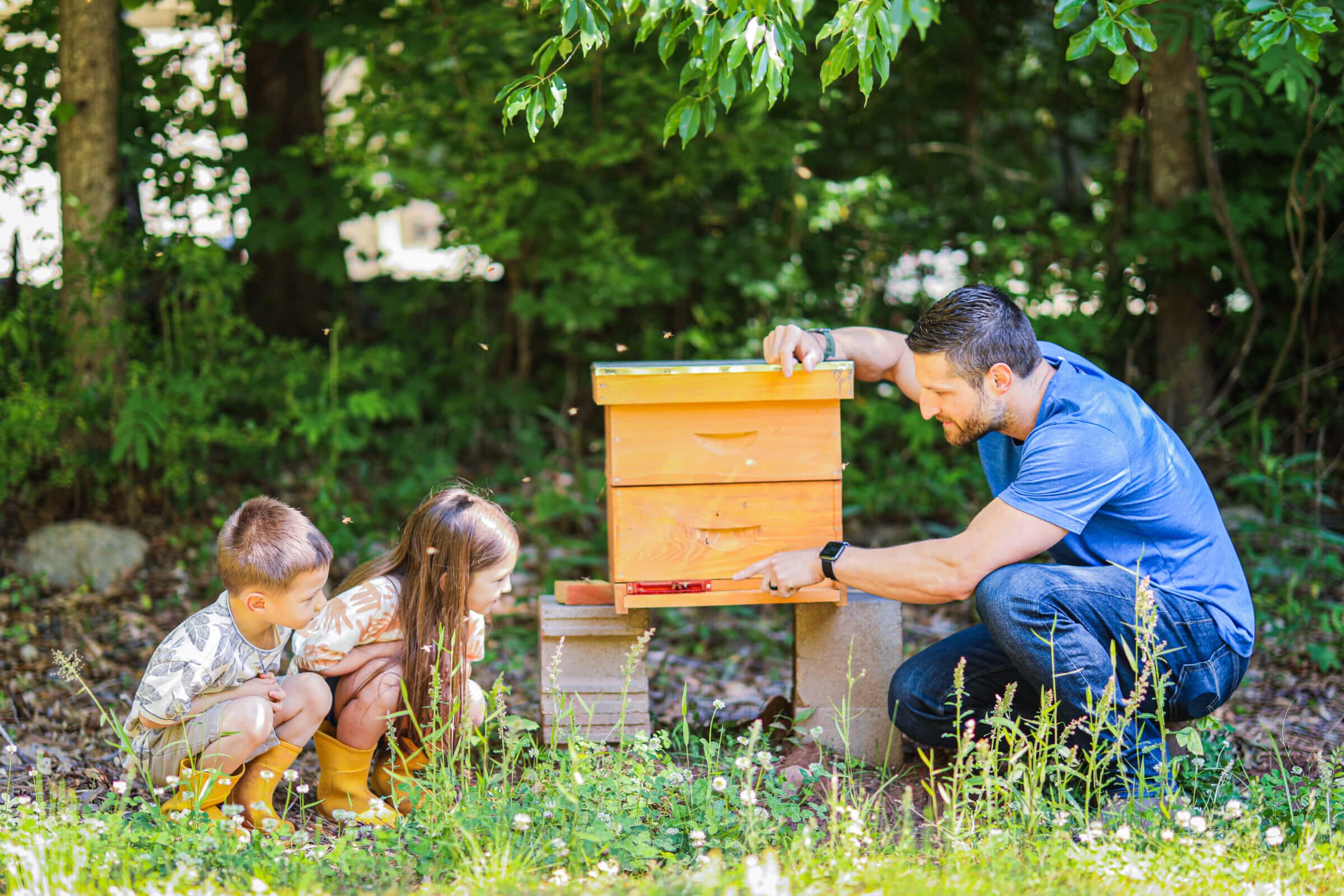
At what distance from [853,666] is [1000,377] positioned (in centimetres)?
96

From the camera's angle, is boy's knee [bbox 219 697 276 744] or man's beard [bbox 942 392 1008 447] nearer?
boy's knee [bbox 219 697 276 744]

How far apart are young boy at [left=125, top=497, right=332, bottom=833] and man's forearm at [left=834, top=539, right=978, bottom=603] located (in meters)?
1.33

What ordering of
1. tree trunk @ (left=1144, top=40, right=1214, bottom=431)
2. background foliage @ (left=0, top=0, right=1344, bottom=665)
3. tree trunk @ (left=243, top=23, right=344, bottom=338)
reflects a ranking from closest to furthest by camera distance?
background foliage @ (left=0, top=0, right=1344, bottom=665), tree trunk @ (left=1144, top=40, right=1214, bottom=431), tree trunk @ (left=243, top=23, right=344, bottom=338)

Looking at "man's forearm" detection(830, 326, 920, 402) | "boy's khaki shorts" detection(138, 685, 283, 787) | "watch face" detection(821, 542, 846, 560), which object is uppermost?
"man's forearm" detection(830, 326, 920, 402)

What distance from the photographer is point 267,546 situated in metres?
2.79

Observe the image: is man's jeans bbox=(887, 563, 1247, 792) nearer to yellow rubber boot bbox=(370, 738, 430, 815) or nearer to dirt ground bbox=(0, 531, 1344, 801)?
dirt ground bbox=(0, 531, 1344, 801)

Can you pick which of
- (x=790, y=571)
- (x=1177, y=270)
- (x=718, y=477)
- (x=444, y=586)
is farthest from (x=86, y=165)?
(x=1177, y=270)

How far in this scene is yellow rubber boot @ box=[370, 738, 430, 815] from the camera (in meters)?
2.83

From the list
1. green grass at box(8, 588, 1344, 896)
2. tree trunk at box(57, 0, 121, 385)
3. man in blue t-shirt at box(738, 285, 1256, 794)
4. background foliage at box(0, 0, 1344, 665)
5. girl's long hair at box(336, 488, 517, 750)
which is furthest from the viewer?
background foliage at box(0, 0, 1344, 665)

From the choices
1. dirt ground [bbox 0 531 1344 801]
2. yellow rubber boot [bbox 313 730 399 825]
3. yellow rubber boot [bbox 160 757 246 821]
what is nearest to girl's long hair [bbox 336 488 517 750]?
yellow rubber boot [bbox 313 730 399 825]

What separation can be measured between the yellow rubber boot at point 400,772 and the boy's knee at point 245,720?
32 centimetres

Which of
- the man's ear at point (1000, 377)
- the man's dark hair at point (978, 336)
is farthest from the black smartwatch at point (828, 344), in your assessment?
the man's ear at point (1000, 377)

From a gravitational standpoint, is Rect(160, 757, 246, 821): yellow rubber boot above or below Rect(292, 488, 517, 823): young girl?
below

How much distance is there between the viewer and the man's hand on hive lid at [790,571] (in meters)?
2.99
